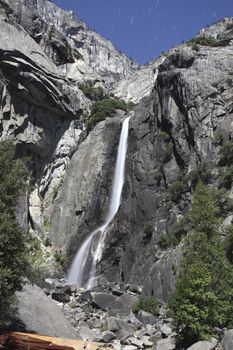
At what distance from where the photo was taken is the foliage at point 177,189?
39.4m

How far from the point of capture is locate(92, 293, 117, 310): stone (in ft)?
90.4

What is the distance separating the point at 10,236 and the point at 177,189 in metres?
24.3

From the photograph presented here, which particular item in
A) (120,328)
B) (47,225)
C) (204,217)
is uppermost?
(47,225)

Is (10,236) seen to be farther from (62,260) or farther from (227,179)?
(62,260)

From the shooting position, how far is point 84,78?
74312 millimetres

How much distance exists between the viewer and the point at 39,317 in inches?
786

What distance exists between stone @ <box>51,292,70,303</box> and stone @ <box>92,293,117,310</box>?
5.85 feet

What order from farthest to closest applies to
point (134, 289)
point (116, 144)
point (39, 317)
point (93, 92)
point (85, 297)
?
1. point (93, 92)
2. point (116, 144)
3. point (134, 289)
4. point (85, 297)
5. point (39, 317)

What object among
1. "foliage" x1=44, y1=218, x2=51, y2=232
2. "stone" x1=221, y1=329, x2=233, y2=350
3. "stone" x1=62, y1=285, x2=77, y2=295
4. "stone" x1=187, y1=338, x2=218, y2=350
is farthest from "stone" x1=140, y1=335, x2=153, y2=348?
"foliage" x1=44, y1=218, x2=51, y2=232

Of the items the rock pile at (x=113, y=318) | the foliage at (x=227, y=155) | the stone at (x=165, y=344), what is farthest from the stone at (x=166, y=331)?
the foliage at (x=227, y=155)

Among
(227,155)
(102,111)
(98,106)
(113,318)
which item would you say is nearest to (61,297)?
(113,318)

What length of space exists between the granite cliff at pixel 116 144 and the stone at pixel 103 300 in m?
4.49

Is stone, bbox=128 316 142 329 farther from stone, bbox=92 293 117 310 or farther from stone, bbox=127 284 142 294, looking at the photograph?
stone, bbox=127 284 142 294

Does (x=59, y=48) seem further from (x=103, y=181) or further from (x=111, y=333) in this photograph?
(x=111, y=333)
